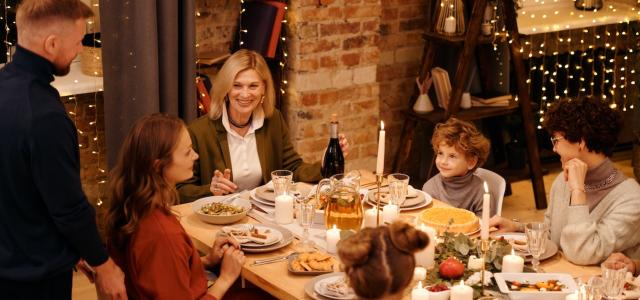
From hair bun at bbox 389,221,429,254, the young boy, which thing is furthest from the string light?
hair bun at bbox 389,221,429,254

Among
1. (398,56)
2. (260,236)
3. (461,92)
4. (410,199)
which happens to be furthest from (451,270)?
(398,56)

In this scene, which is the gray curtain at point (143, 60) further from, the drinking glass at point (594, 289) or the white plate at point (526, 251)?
the drinking glass at point (594, 289)

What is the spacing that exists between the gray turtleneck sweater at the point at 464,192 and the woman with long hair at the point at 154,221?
1.11 meters

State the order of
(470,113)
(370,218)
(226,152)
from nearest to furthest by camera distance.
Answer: (370,218), (226,152), (470,113)

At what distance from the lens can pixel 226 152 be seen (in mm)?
4121

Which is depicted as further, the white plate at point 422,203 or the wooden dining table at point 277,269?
the white plate at point 422,203

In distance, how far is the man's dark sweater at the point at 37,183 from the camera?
9.12 ft

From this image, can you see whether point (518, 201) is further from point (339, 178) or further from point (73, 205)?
point (73, 205)

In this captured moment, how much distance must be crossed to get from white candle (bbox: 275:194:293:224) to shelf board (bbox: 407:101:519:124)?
78.6 inches

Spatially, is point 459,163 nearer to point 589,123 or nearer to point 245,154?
point 589,123

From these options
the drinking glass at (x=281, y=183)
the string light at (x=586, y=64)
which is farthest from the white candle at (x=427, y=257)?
the string light at (x=586, y=64)

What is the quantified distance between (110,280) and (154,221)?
0.68ft

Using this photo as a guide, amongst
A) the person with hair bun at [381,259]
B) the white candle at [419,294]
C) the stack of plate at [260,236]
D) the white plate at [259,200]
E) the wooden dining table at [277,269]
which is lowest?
the wooden dining table at [277,269]

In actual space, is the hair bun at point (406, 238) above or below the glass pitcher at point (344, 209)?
above
